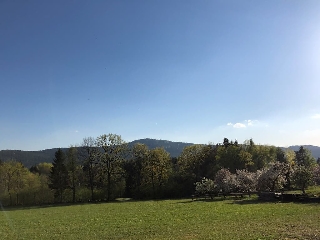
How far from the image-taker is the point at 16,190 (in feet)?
193

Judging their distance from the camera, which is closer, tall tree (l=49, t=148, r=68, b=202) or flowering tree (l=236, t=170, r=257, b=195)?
flowering tree (l=236, t=170, r=257, b=195)

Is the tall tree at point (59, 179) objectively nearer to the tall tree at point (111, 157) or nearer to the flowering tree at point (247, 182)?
the tall tree at point (111, 157)

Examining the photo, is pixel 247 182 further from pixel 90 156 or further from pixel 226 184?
pixel 90 156

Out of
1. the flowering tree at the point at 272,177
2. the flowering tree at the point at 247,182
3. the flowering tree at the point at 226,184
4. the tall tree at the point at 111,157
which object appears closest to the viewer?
the flowering tree at the point at 272,177

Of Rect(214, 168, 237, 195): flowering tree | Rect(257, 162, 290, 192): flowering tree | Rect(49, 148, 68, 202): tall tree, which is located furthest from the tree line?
Rect(257, 162, 290, 192): flowering tree

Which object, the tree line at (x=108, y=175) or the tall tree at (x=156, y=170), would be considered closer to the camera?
the tree line at (x=108, y=175)

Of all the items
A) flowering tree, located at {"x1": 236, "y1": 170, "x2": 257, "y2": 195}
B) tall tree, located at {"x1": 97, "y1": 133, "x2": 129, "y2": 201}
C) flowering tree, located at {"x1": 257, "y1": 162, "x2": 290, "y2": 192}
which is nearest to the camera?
flowering tree, located at {"x1": 257, "y1": 162, "x2": 290, "y2": 192}

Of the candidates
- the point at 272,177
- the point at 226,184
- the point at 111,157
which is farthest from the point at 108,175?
the point at 272,177

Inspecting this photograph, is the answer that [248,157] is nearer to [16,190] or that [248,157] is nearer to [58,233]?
[58,233]

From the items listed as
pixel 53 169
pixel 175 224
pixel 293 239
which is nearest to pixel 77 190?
pixel 53 169

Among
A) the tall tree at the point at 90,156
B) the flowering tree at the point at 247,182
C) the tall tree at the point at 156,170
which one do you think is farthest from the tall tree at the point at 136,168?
the flowering tree at the point at 247,182

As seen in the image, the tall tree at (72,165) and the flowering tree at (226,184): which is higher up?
the tall tree at (72,165)

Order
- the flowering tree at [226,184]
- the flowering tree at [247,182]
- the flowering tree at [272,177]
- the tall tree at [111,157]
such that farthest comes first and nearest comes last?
the tall tree at [111,157] < the flowering tree at [226,184] < the flowering tree at [247,182] < the flowering tree at [272,177]

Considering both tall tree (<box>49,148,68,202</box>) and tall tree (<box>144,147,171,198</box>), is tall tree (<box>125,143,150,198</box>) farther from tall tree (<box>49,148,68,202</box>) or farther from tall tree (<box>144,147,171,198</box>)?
tall tree (<box>49,148,68,202</box>)
